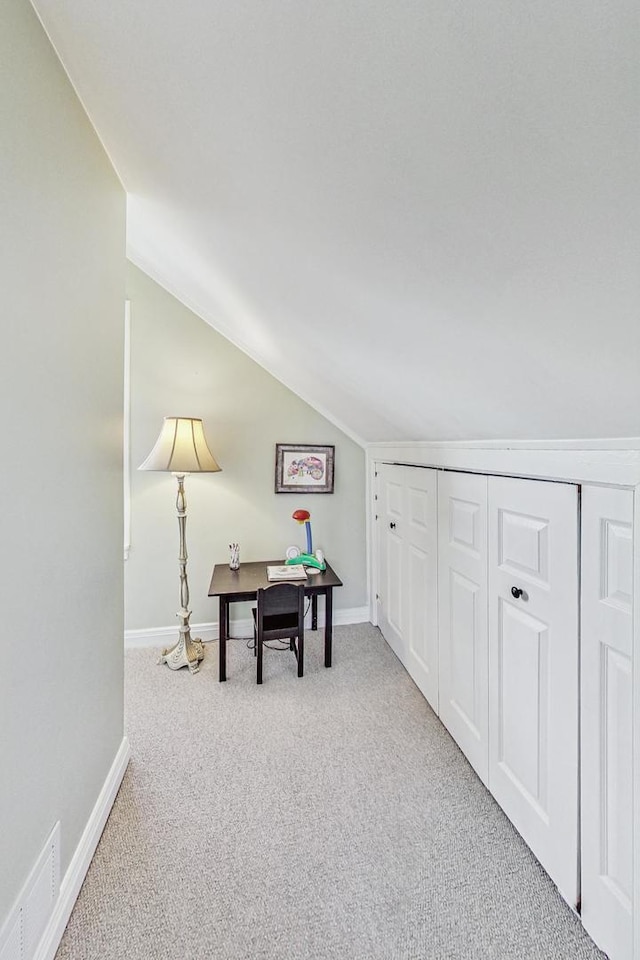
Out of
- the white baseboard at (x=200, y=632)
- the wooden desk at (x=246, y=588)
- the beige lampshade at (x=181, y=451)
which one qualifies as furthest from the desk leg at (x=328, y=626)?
the beige lampshade at (x=181, y=451)

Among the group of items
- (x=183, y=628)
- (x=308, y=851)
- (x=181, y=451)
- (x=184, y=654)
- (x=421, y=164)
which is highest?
(x=421, y=164)

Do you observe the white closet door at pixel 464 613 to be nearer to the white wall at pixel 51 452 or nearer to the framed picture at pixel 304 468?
→ the framed picture at pixel 304 468

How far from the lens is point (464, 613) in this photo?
66.3 inches

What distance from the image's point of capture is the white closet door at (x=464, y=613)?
154 centimetres

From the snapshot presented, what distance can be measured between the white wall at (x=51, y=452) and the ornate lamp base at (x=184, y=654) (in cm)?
99

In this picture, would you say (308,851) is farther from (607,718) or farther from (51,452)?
(51,452)

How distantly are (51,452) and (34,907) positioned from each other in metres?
1.03

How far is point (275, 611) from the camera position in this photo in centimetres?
230

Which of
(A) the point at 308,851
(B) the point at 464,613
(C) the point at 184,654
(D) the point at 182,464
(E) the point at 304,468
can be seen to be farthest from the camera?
(E) the point at 304,468

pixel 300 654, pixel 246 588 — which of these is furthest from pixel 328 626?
pixel 246 588

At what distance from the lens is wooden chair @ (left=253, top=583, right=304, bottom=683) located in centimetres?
224

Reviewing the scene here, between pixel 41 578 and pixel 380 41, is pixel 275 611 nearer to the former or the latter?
pixel 41 578

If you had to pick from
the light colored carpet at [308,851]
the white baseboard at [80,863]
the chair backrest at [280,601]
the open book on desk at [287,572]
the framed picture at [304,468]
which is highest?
the framed picture at [304,468]

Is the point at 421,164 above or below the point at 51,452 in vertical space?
above
